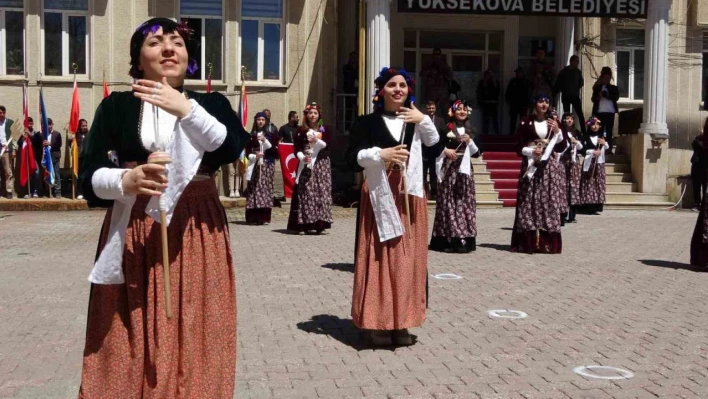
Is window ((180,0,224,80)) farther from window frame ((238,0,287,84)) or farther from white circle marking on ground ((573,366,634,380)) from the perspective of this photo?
white circle marking on ground ((573,366,634,380))

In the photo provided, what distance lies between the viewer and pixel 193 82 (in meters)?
20.4

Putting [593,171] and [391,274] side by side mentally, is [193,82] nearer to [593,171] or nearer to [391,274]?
[593,171]

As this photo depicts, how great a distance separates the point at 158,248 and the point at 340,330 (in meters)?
3.27

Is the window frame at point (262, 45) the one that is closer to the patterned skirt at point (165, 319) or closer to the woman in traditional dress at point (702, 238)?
the woman in traditional dress at point (702, 238)

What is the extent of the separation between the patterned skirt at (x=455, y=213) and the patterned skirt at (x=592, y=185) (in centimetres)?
651

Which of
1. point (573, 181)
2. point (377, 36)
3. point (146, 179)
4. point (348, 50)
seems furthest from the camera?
point (348, 50)

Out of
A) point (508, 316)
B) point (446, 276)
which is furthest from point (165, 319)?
point (446, 276)

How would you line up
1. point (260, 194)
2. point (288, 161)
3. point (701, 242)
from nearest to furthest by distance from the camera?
1. point (701, 242)
2. point (260, 194)
3. point (288, 161)

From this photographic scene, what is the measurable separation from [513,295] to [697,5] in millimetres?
15890

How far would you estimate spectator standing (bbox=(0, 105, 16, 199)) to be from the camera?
19375 millimetres

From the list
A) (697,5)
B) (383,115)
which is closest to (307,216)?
(383,115)

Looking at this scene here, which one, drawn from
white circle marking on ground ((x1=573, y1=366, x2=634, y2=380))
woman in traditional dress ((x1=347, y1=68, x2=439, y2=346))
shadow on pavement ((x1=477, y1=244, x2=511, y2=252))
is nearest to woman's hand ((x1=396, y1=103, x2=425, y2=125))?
woman in traditional dress ((x1=347, y1=68, x2=439, y2=346))

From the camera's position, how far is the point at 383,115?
6508 mm

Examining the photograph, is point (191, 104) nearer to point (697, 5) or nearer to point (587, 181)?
point (587, 181)
